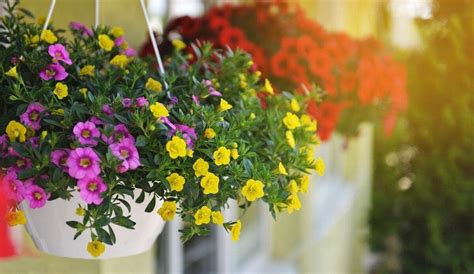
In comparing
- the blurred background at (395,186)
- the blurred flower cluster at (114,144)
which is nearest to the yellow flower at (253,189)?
the blurred flower cluster at (114,144)

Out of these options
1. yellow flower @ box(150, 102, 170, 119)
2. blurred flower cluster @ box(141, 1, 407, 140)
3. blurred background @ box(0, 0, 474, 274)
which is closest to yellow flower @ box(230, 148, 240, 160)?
yellow flower @ box(150, 102, 170, 119)

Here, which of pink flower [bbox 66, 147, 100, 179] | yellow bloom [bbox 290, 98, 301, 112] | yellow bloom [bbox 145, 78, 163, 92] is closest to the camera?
pink flower [bbox 66, 147, 100, 179]

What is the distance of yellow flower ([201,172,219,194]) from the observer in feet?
2.57

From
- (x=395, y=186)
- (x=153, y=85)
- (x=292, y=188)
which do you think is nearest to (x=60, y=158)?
(x=153, y=85)

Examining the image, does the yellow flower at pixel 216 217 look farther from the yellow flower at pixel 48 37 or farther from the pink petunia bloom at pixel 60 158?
the yellow flower at pixel 48 37

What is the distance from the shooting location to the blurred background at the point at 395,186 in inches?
111

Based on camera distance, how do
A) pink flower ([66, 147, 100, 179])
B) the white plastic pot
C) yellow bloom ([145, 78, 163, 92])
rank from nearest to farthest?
pink flower ([66, 147, 100, 179])
the white plastic pot
yellow bloom ([145, 78, 163, 92])

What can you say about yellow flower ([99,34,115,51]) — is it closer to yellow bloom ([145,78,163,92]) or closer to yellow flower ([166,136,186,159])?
yellow bloom ([145,78,163,92])

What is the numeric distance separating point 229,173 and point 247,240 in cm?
193

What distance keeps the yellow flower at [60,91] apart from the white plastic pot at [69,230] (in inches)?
5.3

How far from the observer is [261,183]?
82cm

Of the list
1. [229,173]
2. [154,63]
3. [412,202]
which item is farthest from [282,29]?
[412,202]

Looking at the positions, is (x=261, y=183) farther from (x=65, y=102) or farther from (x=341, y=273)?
(x=341, y=273)

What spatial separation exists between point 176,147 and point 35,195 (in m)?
0.18
